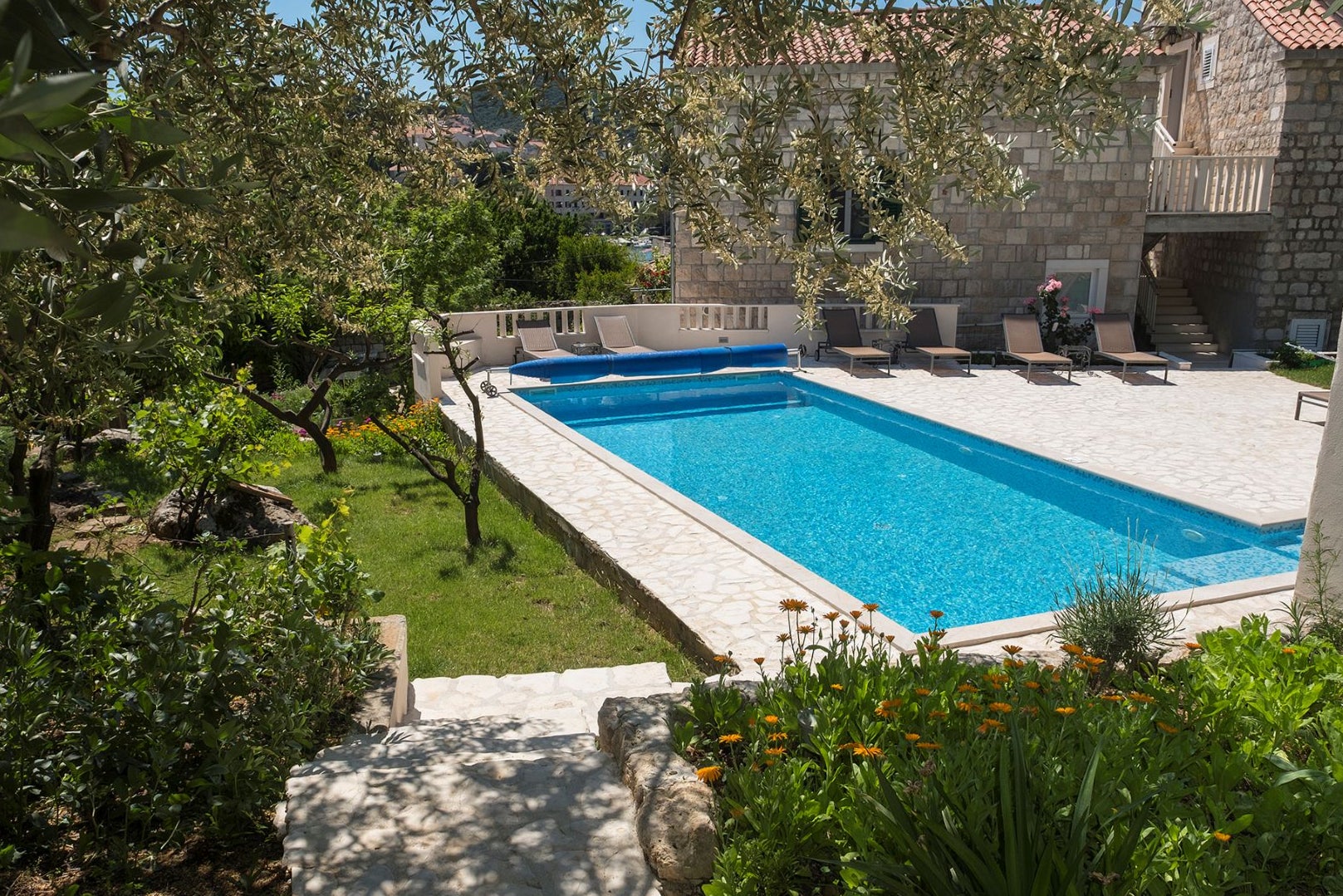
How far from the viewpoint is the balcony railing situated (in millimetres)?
16344

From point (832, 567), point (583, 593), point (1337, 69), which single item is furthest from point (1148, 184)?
point (583, 593)

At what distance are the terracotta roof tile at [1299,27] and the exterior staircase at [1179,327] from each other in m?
4.64

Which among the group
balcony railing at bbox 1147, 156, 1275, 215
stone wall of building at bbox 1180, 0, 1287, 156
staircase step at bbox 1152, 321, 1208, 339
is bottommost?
staircase step at bbox 1152, 321, 1208, 339

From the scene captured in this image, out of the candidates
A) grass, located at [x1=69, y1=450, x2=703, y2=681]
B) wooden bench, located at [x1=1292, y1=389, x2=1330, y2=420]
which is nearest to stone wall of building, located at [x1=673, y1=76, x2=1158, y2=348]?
wooden bench, located at [x1=1292, y1=389, x2=1330, y2=420]

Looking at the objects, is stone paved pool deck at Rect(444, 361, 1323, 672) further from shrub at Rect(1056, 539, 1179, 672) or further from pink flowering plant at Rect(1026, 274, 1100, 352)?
shrub at Rect(1056, 539, 1179, 672)

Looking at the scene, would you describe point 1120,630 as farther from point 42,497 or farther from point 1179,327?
point 1179,327

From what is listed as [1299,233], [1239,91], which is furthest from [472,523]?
[1239,91]

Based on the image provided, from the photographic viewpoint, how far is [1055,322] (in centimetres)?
1673

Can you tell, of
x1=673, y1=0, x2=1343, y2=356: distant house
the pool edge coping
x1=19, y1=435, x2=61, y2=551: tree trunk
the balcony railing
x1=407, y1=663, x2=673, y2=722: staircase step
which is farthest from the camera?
the balcony railing

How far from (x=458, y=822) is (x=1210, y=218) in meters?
17.4

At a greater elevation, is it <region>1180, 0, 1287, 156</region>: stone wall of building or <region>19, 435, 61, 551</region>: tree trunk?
<region>1180, 0, 1287, 156</region>: stone wall of building

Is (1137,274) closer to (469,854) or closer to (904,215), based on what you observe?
(904,215)

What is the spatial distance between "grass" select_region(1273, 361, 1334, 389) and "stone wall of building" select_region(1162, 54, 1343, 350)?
0.78 m

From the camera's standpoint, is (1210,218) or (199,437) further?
(1210,218)
